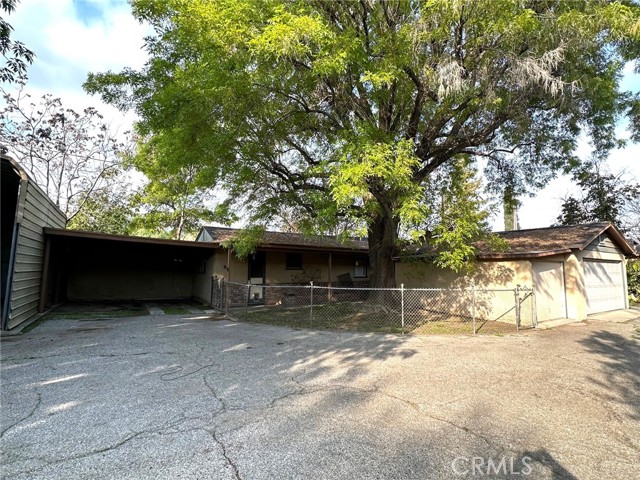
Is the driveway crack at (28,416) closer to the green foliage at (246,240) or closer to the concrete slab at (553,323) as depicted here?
the green foliage at (246,240)

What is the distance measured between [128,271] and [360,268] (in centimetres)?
1164

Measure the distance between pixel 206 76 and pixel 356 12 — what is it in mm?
4094

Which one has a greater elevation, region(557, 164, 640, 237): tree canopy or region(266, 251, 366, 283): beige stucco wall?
region(557, 164, 640, 237): tree canopy

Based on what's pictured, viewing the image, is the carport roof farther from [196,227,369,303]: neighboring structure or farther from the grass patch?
the grass patch

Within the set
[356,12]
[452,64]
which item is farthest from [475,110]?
[356,12]

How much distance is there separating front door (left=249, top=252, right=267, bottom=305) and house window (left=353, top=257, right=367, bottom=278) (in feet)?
16.9

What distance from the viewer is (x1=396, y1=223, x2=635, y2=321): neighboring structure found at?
32.5ft

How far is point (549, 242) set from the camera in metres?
10.9

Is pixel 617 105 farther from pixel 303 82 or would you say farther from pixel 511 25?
pixel 303 82

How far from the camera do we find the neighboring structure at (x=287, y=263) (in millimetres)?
13820

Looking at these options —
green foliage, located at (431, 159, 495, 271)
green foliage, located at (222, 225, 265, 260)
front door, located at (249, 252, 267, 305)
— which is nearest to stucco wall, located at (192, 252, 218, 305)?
front door, located at (249, 252, 267, 305)

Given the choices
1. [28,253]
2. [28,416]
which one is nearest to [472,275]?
[28,416]

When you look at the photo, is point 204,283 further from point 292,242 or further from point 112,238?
point 112,238

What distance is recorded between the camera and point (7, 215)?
999 cm
